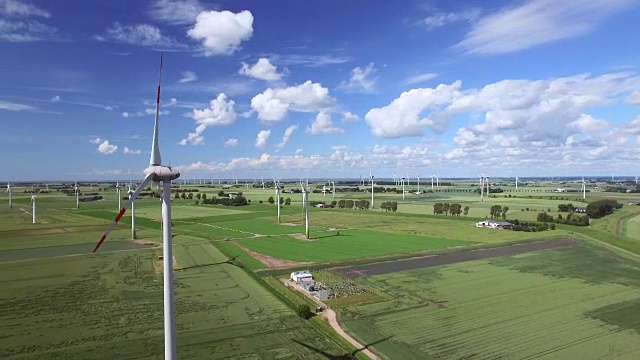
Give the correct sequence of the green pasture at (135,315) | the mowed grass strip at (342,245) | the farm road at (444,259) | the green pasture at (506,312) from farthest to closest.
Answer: the mowed grass strip at (342,245)
the farm road at (444,259)
the green pasture at (506,312)
the green pasture at (135,315)

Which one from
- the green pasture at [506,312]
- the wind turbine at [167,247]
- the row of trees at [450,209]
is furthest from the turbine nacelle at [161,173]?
the row of trees at [450,209]

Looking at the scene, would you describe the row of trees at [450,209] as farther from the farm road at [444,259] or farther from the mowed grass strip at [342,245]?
the farm road at [444,259]

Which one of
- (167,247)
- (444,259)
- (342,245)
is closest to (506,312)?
(444,259)

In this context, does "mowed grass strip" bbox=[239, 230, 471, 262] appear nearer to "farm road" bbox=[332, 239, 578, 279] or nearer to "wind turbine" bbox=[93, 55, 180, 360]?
"farm road" bbox=[332, 239, 578, 279]

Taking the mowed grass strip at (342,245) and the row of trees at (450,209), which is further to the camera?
the row of trees at (450,209)

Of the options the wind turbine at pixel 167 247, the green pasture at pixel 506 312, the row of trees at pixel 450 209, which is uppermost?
the wind turbine at pixel 167 247

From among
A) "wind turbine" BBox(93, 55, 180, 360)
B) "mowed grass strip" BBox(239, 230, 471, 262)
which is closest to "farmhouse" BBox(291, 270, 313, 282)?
"mowed grass strip" BBox(239, 230, 471, 262)

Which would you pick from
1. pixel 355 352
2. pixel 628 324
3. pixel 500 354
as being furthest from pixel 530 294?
pixel 355 352

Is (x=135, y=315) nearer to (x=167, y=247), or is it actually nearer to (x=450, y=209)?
(x=167, y=247)
